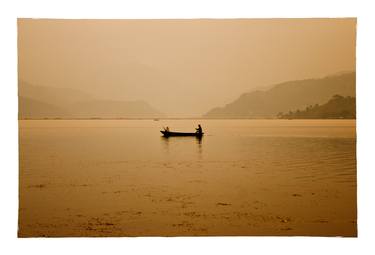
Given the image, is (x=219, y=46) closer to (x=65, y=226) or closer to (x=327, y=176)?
(x=327, y=176)

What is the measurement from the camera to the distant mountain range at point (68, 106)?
13.9 feet

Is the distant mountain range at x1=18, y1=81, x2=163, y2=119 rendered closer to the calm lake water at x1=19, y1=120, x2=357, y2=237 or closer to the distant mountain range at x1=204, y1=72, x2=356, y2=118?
the calm lake water at x1=19, y1=120, x2=357, y2=237

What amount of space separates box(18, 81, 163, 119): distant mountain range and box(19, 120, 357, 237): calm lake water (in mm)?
84

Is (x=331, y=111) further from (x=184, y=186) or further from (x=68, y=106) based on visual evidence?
(x=68, y=106)

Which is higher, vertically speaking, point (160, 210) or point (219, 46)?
point (219, 46)

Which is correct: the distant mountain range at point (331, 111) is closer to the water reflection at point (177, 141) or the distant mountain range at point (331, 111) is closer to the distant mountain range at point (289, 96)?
the distant mountain range at point (289, 96)

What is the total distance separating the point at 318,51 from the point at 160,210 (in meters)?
2.07

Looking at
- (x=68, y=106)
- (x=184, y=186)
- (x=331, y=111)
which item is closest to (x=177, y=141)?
(x=184, y=186)

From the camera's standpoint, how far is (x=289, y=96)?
4301 millimetres

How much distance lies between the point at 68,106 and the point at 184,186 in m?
1.36

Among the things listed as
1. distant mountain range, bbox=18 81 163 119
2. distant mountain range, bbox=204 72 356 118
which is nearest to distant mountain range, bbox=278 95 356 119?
distant mountain range, bbox=204 72 356 118

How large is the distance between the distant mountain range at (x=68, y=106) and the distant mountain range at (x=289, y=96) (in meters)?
0.81
